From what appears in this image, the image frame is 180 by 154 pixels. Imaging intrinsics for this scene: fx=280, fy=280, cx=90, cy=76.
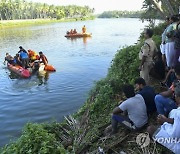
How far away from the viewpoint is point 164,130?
16.2 feet

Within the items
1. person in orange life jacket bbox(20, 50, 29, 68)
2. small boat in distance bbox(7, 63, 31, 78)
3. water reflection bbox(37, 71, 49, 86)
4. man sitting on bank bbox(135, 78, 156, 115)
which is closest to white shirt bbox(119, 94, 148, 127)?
man sitting on bank bbox(135, 78, 156, 115)

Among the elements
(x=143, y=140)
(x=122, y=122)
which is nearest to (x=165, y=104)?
(x=143, y=140)

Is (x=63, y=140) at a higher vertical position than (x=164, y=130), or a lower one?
lower

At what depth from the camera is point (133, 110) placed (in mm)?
5996

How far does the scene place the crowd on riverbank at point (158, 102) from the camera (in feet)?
15.8

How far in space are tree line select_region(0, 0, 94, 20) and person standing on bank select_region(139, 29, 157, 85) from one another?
323 feet

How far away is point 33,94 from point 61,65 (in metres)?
7.36

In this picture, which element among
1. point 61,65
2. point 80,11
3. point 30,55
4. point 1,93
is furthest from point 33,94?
point 80,11

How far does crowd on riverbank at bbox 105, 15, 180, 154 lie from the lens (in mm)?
4812

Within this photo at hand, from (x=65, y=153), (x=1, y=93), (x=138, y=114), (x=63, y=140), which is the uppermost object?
(x=138, y=114)

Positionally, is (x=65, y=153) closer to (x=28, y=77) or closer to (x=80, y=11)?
(x=28, y=77)

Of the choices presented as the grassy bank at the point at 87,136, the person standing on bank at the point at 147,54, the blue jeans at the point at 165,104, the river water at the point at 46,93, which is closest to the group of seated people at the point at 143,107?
the blue jeans at the point at 165,104

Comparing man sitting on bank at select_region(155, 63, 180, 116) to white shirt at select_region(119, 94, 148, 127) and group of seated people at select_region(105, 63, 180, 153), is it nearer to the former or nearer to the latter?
group of seated people at select_region(105, 63, 180, 153)

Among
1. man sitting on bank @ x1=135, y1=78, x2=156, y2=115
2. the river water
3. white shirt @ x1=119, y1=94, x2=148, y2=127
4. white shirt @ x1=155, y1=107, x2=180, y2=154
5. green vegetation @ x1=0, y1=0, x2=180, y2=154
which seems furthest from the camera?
the river water
